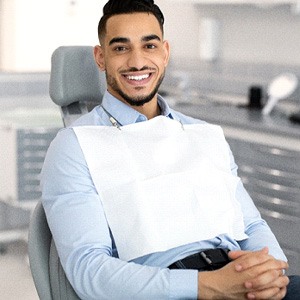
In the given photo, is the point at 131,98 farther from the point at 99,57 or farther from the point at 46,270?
the point at 46,270

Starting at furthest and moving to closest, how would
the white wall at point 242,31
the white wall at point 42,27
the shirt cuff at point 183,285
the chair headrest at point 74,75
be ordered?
1. the white wall at point 42,27
2. the white wall at point 242,31
3. the chair headrest at point 74,75
4. the shirt cuff at point 183,285

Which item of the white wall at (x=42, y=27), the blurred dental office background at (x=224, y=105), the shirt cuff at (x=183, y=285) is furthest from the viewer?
the white wall at (x=42, y=27)

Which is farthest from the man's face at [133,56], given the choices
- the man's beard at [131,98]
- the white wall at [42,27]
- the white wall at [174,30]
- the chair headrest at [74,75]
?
the white wall at [42,27]

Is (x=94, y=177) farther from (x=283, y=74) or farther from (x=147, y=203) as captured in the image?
(x=283, y=74)

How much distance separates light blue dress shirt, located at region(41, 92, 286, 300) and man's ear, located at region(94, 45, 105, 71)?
0.10 meters

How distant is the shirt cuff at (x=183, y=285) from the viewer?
1810 millimetres

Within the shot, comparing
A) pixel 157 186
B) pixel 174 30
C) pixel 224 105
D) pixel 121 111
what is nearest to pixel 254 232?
pixel 157 186

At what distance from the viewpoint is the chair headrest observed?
2.28m

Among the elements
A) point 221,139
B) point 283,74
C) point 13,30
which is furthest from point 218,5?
point 221,139

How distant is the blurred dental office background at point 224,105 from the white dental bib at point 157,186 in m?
1.59

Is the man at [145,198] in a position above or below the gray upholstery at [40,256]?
above

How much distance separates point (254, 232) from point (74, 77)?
0.68 meters

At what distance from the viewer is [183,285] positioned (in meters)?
1.81

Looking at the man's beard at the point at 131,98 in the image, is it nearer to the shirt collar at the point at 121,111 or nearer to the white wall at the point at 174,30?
the shirt collar at the point at 121,111
